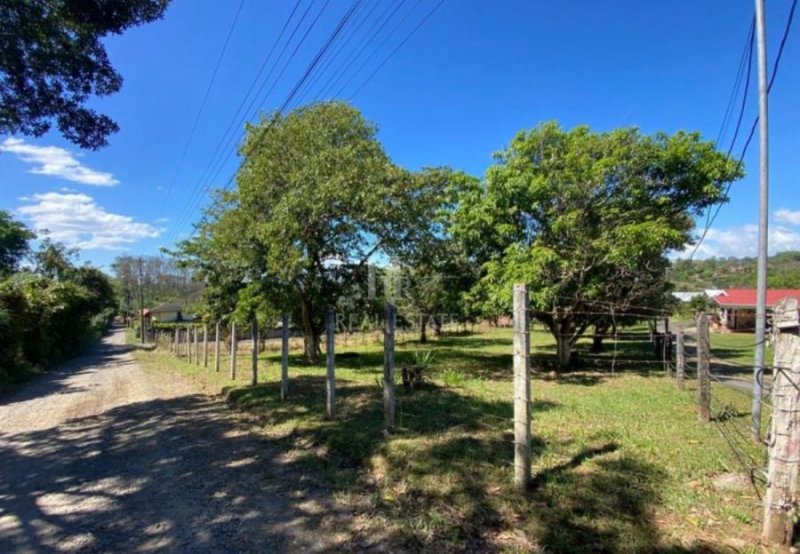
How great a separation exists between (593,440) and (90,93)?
9.04 m

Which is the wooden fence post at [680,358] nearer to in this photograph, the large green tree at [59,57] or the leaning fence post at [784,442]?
the leaning fence post at [784,442]

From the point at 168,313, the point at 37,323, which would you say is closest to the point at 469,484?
the point at 37,323

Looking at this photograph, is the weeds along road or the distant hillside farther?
the distant hillside

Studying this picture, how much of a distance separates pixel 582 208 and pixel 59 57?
36.8ft

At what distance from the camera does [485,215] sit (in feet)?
40.3

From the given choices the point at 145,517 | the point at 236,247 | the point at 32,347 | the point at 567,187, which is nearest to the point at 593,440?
→ the point at 145,517

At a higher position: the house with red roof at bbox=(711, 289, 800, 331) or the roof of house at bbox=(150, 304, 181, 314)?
the house with red roof at bbox=(711, 289, 800, 331)

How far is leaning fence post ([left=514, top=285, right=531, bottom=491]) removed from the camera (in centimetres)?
386

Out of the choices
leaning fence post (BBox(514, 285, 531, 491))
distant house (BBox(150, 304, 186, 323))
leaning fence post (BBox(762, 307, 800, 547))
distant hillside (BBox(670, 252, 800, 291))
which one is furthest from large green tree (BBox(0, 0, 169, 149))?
distant house (BBox(150, 304, 186, 323))

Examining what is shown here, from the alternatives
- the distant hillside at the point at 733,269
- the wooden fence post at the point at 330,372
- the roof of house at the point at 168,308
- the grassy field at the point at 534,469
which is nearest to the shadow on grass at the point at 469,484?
the grassy field at the point at 534,469

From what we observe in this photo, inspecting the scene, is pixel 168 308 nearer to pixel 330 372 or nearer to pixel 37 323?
pixel 37 323

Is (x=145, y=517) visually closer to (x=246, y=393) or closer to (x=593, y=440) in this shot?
(x=593, y=440)

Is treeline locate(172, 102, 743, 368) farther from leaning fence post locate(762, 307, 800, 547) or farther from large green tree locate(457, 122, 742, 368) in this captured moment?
leaning fence post locate(762, 307, 800, 547)

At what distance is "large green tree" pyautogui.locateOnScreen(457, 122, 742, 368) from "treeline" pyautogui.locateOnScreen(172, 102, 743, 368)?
0.04m
